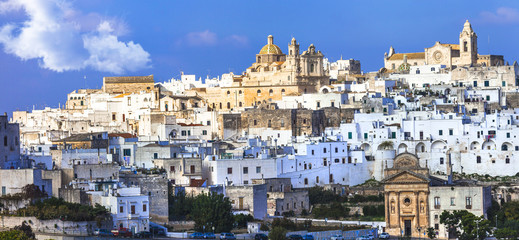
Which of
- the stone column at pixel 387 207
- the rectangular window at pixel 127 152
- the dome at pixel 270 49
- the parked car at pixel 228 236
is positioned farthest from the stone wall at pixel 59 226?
the dome at pixel 270 49

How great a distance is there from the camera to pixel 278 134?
79.9 m

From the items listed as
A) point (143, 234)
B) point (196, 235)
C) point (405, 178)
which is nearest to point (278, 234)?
point (196, 235)

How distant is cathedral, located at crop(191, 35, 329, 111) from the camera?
8981 cm

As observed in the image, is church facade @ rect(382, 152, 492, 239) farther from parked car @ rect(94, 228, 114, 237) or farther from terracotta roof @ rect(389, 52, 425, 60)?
terracotta roof @ rect(389, 52, 425, 60)

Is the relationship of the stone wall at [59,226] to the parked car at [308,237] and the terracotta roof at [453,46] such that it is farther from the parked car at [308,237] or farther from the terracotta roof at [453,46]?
the terracotta roof at [453,46]

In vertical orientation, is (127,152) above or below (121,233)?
above

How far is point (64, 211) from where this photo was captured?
56625 millimetres

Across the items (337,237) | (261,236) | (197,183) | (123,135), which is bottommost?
(337,237)

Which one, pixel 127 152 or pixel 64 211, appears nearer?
pixel 64 211

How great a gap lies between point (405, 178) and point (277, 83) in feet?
87.6

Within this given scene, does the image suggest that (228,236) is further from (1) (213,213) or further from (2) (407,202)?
(2) (407,202)

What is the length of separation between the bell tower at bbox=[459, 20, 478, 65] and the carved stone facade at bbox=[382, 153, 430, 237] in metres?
32.4

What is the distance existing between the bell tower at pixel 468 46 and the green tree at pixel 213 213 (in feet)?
130

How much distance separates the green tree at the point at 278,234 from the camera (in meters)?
57.3
